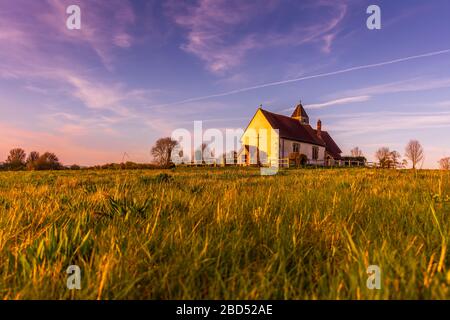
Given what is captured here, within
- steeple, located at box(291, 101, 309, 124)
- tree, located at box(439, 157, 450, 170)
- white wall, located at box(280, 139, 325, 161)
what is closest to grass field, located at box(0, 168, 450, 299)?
tree, located at box(439, 157, 450, 170)

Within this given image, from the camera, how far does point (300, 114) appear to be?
48656mm

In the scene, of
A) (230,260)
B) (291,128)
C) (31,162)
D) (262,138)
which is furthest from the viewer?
(291,128)

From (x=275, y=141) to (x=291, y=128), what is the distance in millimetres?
6097

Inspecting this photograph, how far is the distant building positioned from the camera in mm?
38625

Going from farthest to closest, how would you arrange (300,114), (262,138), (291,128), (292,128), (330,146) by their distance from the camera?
1. (330,146)
2. (300,114)
3. (292,128)
4. (291,128)
5. (262,138)

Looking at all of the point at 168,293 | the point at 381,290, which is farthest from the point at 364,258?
the point at 168,293

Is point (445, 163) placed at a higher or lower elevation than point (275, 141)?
lower

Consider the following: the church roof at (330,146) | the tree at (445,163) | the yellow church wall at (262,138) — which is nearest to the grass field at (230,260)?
the tree at (445,163)

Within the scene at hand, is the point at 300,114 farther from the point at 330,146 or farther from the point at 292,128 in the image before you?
the point at 330,146

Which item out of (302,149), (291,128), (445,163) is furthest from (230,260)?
(302,149)

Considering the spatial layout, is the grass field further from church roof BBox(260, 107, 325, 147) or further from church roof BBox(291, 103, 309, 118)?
church roof BBox(291, 103, 309, 118)
